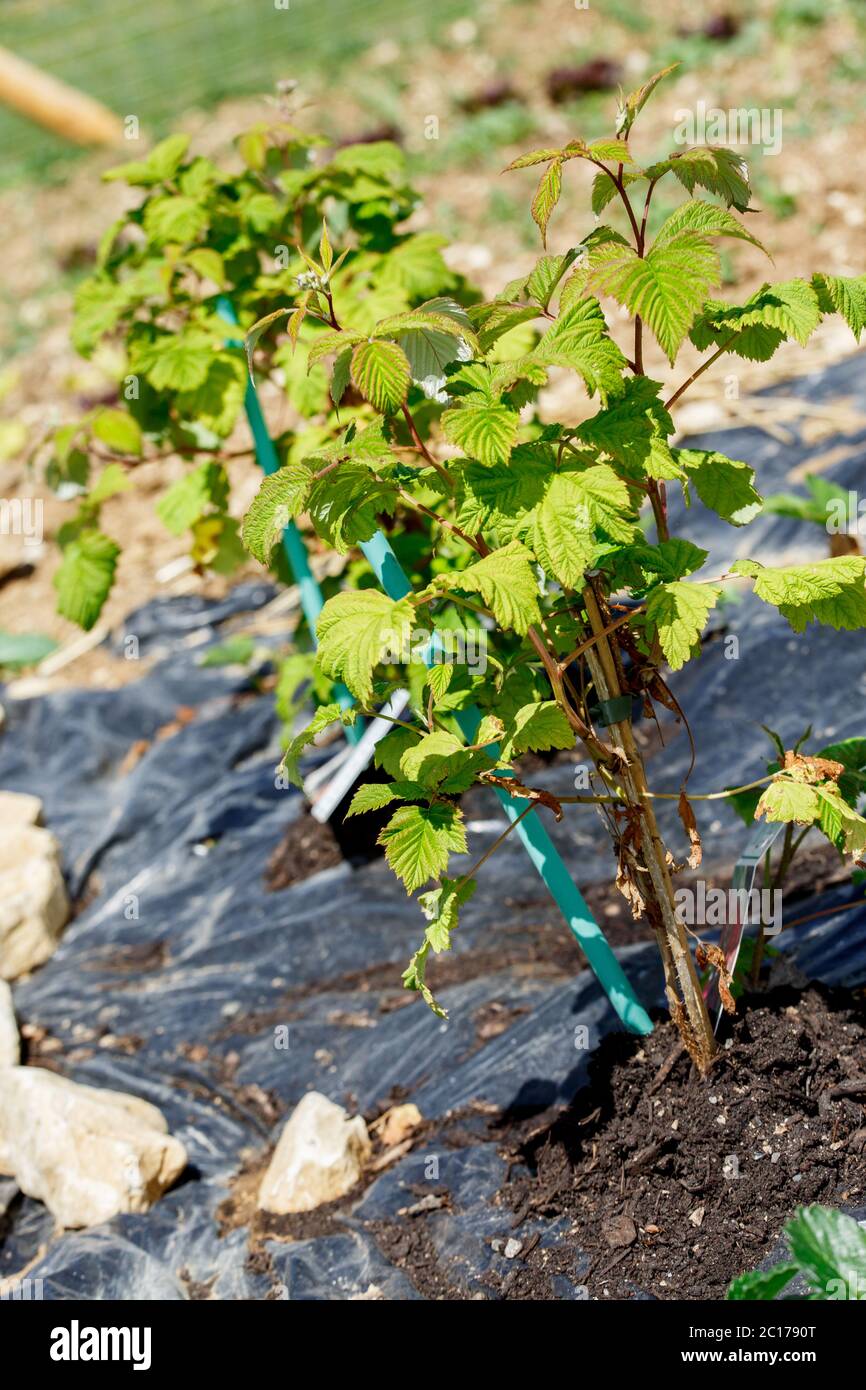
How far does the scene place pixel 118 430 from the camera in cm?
307

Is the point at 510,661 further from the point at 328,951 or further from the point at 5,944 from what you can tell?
the point at 5,944

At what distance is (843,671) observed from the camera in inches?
134

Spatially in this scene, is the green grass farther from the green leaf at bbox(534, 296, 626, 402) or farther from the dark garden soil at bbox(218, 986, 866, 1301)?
the dark garden soil at bbox(218, 986, 866, 1301)

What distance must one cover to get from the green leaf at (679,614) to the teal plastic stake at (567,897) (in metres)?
0.59

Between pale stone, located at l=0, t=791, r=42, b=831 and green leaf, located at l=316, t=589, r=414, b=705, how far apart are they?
8.79 ft

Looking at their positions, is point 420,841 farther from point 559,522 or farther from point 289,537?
point 289,537

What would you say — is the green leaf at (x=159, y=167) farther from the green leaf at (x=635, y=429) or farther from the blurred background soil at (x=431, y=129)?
the blurred background soil at (x=431, y=129)

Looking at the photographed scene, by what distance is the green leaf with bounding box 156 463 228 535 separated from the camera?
9.79 feet

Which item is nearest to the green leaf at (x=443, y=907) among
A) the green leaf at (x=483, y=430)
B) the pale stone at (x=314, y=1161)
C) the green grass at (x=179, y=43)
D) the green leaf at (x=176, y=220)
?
the green leaf at (x=483, y=430)

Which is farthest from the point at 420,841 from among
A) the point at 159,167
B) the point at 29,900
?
the point at 29,900

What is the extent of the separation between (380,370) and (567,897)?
1.05 metres

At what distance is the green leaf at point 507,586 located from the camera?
163 cm

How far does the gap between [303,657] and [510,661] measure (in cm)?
129
